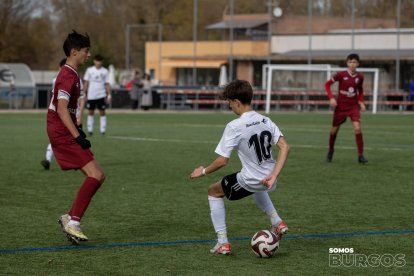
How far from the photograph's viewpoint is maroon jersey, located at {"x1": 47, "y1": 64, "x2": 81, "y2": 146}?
8.71 metres

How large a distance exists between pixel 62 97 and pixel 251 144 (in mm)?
1889

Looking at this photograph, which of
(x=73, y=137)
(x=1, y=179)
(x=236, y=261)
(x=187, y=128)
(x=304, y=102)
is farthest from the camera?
(x=304, y=102)

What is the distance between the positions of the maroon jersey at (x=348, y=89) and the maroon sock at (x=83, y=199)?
30.9 ft

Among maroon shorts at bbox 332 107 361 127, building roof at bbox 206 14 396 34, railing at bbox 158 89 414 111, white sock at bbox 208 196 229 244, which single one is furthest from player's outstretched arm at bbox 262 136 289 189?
building roof at bbox 206 14 396 34

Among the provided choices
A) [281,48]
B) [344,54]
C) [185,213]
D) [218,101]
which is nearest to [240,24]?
[281,48]

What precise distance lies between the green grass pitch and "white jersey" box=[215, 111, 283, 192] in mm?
698

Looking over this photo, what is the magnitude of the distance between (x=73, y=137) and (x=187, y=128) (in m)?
20.8

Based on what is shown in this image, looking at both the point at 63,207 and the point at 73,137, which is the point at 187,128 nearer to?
the point at 63,207

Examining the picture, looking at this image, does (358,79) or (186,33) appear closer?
(358,79)

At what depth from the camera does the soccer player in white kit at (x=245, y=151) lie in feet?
26.2

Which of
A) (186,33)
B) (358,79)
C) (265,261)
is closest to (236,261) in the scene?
(265,261)

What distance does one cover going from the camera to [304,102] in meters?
48.1

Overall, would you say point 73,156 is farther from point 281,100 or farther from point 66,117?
point 281,100

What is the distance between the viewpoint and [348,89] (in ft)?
57.5
